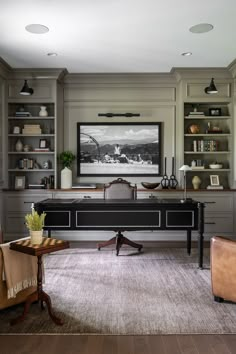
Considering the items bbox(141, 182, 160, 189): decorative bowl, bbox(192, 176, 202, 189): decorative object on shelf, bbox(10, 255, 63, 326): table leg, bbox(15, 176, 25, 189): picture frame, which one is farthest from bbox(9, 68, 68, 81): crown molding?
bbox(10, 255, 63, 326): table leg

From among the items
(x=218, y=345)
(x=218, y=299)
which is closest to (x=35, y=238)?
(x=218, y=345)

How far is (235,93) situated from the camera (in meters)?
5.33

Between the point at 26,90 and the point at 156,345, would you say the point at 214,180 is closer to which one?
the point at 26,90

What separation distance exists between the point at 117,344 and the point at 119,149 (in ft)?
12.5

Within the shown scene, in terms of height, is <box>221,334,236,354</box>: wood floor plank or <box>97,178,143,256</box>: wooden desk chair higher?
<box>97,178,143,256</box>: wooden desk chair

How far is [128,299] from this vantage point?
305 cm

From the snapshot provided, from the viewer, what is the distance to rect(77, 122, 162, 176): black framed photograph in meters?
5.73

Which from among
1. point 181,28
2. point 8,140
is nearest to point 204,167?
point 181,28

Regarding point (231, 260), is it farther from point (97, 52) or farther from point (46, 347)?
point (97, 52)

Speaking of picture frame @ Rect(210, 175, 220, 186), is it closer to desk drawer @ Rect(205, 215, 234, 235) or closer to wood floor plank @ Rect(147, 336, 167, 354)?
desk drawer @ Rect(205, 215, 234, 235)

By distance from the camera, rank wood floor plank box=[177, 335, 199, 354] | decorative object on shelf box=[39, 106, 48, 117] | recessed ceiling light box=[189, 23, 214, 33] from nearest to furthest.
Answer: wood floor plank box=[177, 335, 199, 354] < recessed ceiling light box=[189, 23, 214, 33] < decorative object on shelf box=[39, 106, 48, 117]

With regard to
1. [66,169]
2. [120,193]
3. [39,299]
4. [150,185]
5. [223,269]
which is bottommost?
[39,299]

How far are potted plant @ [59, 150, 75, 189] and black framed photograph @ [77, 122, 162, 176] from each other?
268 mm

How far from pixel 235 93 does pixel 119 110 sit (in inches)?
75.0
